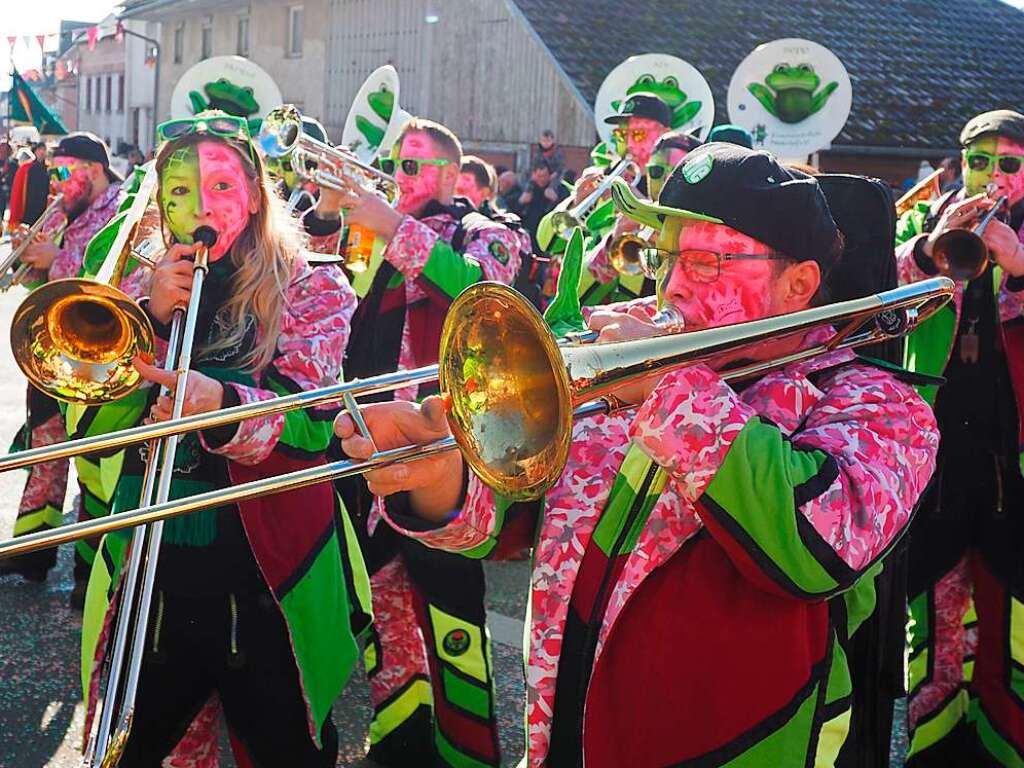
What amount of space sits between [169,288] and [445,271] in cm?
166

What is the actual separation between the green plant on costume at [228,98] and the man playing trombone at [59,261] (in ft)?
2.11

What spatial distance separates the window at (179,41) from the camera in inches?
1194

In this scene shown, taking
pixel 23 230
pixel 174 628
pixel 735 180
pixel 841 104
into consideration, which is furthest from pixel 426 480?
pixel 841 104

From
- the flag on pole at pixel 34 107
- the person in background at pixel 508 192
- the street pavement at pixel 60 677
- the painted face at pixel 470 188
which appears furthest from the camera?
the flag on pole at pixel 34 107

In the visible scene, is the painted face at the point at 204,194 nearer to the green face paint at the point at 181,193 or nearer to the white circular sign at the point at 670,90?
the green face paint at the point at 181,193

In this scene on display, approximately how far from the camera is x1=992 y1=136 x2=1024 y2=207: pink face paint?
420cm

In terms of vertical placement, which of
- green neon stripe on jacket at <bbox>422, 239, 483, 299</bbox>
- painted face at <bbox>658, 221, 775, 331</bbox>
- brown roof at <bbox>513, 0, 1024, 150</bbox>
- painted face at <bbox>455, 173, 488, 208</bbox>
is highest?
brown roof at <bbox>513, 0, 1024, 150</bbox>

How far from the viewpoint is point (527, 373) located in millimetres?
1967

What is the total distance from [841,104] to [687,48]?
31.6 feet

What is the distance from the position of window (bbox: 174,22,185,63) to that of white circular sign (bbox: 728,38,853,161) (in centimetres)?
2430

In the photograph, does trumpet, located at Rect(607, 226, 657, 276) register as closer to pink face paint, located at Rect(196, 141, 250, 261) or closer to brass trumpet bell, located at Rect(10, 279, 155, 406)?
pink face paint, located at Rect(196, 141, 250, 261)

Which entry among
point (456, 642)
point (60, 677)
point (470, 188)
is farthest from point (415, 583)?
point (470, 188)

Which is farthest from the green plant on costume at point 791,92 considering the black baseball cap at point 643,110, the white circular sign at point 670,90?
the black baseball cap at point 643,110

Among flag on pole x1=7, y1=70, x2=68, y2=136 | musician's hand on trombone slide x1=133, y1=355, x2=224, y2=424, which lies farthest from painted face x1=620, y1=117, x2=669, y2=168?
flag on pole x1=7, y1=70, x2=68, y2=136
